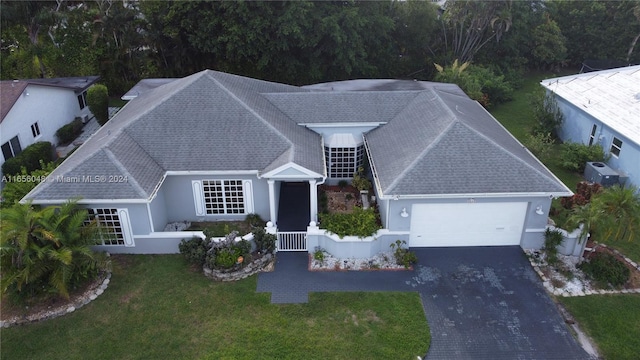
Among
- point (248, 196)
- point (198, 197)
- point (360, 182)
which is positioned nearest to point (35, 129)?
point (198, 197)

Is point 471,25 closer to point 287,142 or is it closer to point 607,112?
point 607,112

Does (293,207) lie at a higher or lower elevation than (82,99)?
lower

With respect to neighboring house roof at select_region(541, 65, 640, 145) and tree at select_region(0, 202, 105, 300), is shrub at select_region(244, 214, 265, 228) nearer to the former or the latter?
tree at select_region(0, 202, 105, 300)

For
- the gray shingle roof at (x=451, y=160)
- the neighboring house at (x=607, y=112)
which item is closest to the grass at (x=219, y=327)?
the gray shingle roof at (x=451, y=160)

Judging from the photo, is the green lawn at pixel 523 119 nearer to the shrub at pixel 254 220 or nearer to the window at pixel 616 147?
the window at pixel 616 147

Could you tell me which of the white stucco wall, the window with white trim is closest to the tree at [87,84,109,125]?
the white stucco wall

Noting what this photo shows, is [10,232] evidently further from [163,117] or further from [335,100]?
[335,100]
